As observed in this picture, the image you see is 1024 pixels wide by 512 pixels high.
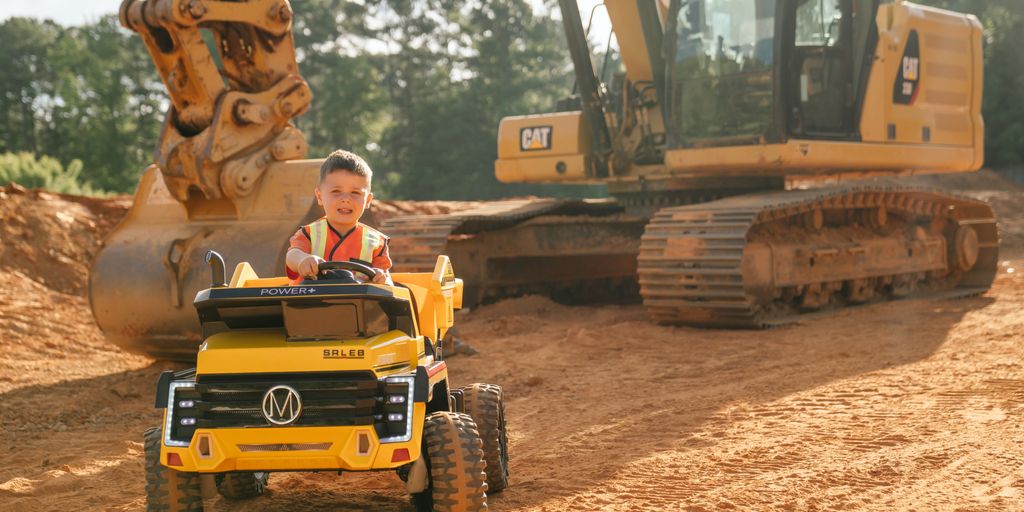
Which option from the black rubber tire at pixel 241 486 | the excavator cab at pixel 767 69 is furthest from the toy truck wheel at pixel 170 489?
the excavator cab at pixel 767 69

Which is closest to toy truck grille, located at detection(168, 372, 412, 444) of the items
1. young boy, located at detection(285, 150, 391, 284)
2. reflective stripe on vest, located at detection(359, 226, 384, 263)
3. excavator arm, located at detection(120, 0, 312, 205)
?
young boy, located at detection(285, 150, 391, 284)

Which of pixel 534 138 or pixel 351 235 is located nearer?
pixel 351 235

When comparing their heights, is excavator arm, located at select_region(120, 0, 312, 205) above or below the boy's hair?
above

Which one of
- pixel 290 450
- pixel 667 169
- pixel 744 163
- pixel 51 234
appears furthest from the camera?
pixel 51 234

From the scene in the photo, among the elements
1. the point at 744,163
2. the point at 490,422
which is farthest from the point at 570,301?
the point at 490,422

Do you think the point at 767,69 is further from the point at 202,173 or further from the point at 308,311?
the point at 308,311

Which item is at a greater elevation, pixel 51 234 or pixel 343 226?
pixel 343 226

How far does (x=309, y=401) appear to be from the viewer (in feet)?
12.6

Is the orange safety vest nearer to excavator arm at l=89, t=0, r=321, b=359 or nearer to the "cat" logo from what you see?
excavator arm at l=89, t=0, r=321, b=359

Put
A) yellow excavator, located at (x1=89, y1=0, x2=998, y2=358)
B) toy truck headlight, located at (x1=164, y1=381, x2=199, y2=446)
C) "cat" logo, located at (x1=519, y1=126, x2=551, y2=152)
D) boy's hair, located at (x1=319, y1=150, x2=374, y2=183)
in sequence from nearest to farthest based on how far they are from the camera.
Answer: toy truck headlight, located at (x1=164, y1=381, x2=199, y2=446) → boy's hair, located at (x1=319, y1=150, x2=374, y2=183) → yellow excavator, located at (x1=89, y1=0, x2=998, y2=358) → "cat" logo, located at (x1=519, y1=126, x2=551, y2=152)

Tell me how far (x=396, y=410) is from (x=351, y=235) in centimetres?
82

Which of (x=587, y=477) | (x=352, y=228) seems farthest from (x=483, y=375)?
(x=352, y=228)

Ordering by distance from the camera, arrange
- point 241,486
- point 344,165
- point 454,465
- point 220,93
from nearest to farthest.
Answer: point 454,465
point 344,165
point 241,486
point 220,93

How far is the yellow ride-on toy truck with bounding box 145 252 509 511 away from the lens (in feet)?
12.5
